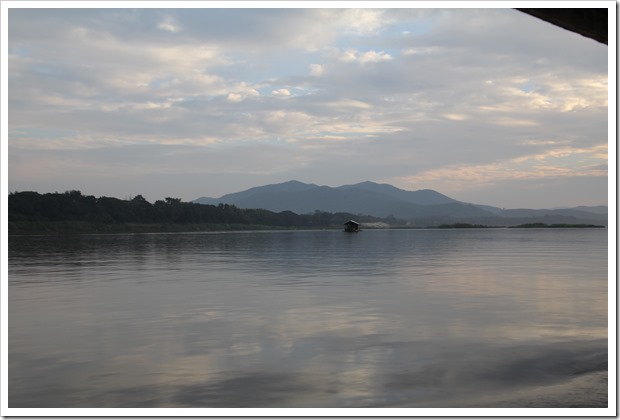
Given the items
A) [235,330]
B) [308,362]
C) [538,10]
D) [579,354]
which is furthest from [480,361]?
[538,10]

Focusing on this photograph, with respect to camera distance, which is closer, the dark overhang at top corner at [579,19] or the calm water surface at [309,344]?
the dark overhang at top corner at [579,19]

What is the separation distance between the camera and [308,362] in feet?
47.7

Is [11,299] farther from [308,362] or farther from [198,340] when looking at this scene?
[308,362]

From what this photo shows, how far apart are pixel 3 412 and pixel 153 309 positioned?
1460cm

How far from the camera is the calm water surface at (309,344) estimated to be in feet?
39.8

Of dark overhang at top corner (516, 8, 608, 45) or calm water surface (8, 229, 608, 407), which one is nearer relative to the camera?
dark overhang at top corner (516, 8, 608, 45)

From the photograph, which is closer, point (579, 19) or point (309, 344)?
point (579, 19)

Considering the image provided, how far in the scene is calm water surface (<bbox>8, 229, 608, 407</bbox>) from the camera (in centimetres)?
1212

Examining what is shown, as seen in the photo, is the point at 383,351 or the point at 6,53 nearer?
the point at 6,53

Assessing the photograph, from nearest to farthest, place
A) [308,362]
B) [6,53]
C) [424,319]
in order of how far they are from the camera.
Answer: [6,53]
[308,362]
[424,319]

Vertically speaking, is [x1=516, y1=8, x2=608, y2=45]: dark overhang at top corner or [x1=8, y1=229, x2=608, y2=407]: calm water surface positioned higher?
[x1=516, y1=8, x2=608, y2=45]: dark overhang at top corner

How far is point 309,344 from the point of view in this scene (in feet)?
54.7

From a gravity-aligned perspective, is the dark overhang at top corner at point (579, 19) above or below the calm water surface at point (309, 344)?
above

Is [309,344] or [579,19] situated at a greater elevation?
[579,19]
